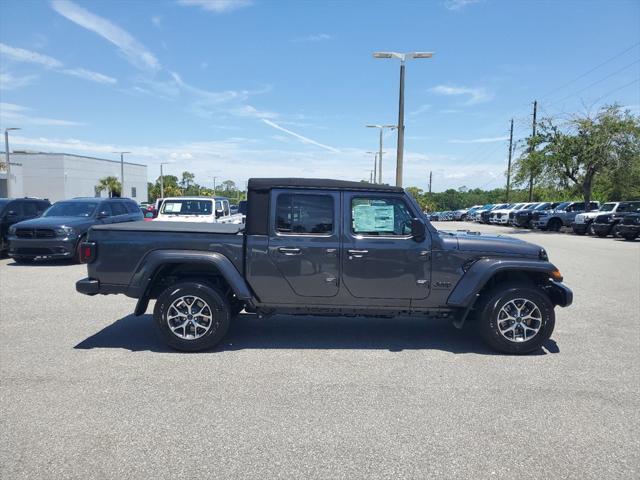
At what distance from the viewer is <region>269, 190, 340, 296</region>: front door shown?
16.4ft

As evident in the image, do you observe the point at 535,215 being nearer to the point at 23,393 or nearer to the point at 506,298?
the point at 506,298

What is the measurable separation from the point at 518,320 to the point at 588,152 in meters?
27.3

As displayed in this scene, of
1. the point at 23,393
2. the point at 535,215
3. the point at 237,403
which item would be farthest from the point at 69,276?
the point at 535,215

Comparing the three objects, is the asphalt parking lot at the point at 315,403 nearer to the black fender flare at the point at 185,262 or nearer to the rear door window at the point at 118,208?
the black fender flare at the point at 185,262

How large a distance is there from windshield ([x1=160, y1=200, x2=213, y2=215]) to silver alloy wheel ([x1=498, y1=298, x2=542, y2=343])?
10693mm

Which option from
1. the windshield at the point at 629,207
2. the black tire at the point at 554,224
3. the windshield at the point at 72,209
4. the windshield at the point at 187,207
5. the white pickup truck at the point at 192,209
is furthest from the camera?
the black tire at the point at 554,224

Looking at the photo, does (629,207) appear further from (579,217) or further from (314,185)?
(314,185)

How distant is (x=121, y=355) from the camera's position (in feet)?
16.1

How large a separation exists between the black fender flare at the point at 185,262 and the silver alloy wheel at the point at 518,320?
288cm

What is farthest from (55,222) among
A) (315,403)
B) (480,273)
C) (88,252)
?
(480,273)

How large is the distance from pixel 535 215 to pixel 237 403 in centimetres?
3214

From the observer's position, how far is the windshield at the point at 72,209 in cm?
1244

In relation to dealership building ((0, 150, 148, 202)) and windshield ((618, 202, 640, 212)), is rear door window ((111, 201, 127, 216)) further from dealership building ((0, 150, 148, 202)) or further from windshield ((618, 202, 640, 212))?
dealership building ((0, 150, 148, 202))

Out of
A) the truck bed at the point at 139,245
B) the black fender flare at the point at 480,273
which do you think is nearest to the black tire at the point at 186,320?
the truck bed at the point at 139,245
